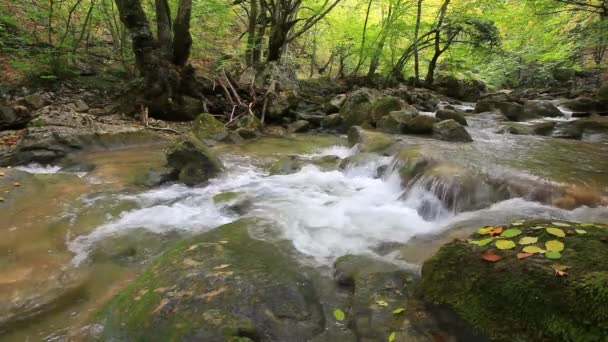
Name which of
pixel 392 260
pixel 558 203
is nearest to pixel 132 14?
pixel 392 260

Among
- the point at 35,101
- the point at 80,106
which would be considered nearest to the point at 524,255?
the point at 80,106

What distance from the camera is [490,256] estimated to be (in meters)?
2.13

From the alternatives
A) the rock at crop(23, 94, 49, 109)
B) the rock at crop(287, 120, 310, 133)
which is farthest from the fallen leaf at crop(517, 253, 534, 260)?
the rock at crop(23, 94, 49, 109)

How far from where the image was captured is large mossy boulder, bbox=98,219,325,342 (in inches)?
88.8

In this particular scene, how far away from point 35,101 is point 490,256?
Answer: 35.3 feet

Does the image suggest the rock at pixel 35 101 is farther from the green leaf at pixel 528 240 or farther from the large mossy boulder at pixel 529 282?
the green leaf at pixel 528 240

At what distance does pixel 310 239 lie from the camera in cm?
407

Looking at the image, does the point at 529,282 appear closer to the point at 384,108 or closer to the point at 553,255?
the point at 553,255

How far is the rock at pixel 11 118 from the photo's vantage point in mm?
8172

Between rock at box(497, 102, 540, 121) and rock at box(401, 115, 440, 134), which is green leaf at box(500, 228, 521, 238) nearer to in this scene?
rock at box(401, 115, 440, 134)

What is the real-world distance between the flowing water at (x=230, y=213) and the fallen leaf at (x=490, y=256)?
3.92 ft

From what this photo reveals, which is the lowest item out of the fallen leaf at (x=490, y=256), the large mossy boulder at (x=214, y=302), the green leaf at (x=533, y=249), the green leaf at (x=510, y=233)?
the large mossy boulder at (x=214, y=302)

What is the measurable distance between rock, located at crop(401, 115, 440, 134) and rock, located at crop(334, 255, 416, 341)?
6.05m

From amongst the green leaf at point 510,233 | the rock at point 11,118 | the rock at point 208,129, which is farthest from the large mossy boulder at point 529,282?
the rock at point 11,118
